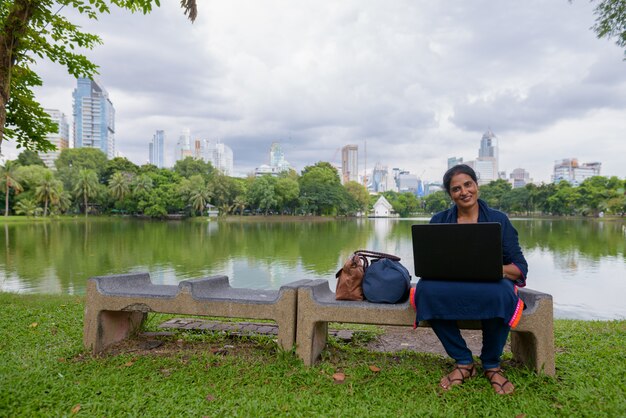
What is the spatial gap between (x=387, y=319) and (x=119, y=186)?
2362 inches

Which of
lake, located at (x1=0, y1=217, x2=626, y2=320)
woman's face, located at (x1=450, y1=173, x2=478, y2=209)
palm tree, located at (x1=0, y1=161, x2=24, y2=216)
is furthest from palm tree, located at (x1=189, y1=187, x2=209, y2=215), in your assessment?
woman's face, located at (x1=450, y1=173, x2=478, y2=209)

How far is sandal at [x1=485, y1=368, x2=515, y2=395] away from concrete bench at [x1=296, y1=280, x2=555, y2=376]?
0.33 m

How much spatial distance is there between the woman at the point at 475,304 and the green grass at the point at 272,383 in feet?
0.43

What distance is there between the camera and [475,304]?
287cm

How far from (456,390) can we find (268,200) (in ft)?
190

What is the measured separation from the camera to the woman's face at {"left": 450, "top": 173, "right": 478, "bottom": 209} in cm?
319

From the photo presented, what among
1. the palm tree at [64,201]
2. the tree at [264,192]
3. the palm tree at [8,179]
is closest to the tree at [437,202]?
the tree at [264,192]

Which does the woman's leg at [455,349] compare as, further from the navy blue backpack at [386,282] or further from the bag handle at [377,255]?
the bag handle at [377,255]

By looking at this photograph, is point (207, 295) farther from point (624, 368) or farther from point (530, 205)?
point (530, 205)

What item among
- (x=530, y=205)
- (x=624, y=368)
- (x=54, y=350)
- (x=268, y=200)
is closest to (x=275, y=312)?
(x=54, y=350)

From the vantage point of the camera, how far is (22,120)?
696 centimetres

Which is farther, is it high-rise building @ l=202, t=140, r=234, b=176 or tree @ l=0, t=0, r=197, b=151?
high-rise building @ l=202, t=140, r=234, b=176

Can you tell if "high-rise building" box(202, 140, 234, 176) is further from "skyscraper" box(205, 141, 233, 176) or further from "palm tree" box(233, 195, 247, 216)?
"palm tree" box(233, 195, 247, 216)

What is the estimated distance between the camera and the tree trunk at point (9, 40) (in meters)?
3.84
